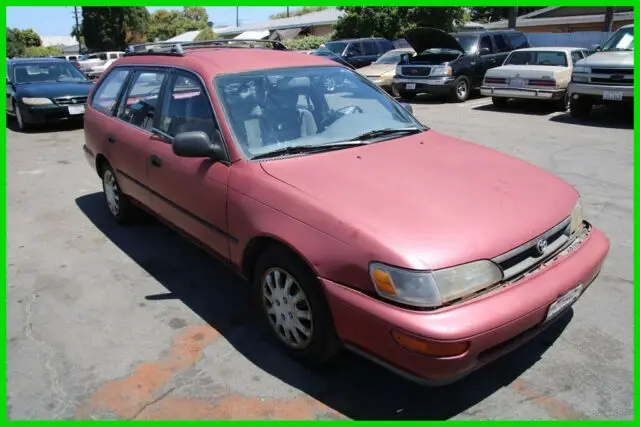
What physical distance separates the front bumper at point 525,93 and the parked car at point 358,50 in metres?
6.89

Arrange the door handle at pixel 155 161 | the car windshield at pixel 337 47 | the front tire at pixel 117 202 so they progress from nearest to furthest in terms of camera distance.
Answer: the door handle at pixel 155 161, the front tire at pixel 117 202, the car windshield at pixel 337 47

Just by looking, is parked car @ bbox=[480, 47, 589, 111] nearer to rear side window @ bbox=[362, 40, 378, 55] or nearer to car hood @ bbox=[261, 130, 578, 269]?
rear side window @ bbox=[362, 40, 378, 55]

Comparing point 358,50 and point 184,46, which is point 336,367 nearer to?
point 184,46

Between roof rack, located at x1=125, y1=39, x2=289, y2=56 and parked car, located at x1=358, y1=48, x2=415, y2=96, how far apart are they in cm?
1055

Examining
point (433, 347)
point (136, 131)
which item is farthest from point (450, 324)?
point (136, 131)

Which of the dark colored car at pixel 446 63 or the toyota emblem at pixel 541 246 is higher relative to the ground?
the dark colored car at pixel 446 63

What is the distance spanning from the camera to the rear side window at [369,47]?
62.4 ft

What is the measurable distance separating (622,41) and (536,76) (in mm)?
1706

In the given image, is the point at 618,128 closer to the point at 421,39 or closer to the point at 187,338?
the point at 421,39

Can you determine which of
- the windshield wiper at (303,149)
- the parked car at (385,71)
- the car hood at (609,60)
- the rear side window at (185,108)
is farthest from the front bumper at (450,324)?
the parked car at (385,71)

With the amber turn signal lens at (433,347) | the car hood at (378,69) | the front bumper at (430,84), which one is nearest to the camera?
the amber turn signal lens at (433,347)

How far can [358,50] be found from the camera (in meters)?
18.8

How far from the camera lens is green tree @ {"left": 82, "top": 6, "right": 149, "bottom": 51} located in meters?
55.2

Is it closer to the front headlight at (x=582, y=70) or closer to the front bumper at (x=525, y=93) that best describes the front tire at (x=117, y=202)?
the front headlight at (x=582, y=70)
